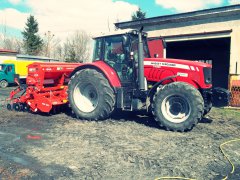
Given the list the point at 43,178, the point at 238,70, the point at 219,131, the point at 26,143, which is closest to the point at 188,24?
the point at 238,70

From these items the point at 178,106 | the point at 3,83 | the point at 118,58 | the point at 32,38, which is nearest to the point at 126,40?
the point at 118,58

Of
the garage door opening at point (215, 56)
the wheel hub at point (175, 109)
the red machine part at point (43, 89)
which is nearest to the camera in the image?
the wheel hub at point (175, 109)

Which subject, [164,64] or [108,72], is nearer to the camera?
[164,64]

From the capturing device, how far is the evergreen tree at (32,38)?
38.4m

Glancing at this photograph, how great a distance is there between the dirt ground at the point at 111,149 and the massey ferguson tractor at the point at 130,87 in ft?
1.45

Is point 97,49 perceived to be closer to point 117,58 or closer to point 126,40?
point 117,58

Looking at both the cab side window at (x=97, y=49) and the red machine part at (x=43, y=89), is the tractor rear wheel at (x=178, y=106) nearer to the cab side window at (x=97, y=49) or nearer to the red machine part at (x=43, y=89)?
the cab side window at (x=97, y=49)

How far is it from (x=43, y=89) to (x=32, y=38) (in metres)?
33.0

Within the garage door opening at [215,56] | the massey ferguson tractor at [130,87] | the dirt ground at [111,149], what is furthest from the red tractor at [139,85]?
the garage door opening at [215,56]

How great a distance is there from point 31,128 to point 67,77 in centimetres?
263

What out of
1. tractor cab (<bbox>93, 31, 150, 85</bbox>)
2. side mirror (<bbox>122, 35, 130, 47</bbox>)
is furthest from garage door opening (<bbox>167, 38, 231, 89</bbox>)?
side mirror (<bbox>122, 35, 130, 47</bbox>)

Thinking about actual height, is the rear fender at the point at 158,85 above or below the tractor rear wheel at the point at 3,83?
above

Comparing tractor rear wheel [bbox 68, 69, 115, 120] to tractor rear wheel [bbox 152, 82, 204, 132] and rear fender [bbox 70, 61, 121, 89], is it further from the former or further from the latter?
tractor rear wheel [bbox 152, 82, 204, 132]

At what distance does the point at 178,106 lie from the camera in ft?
21.0
